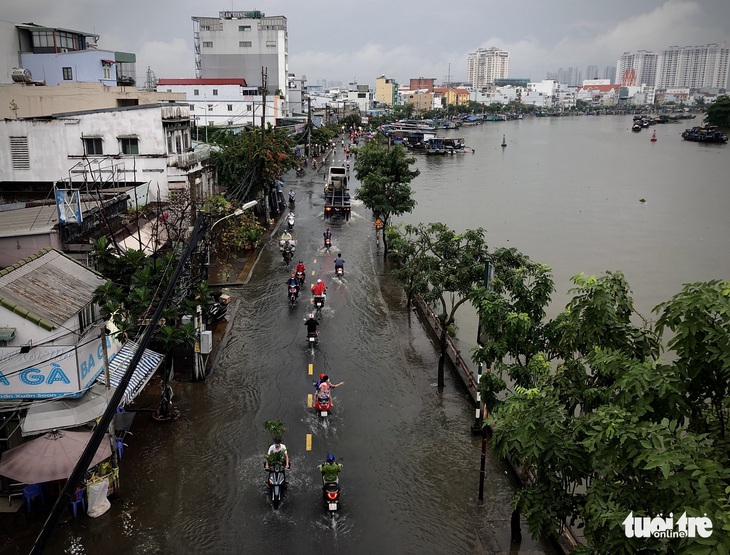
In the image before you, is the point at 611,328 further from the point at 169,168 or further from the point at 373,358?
the point at 169,168

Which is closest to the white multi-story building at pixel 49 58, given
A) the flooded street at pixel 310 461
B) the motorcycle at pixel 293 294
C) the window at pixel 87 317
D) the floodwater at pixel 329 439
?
the floodwater at pixel 329 439

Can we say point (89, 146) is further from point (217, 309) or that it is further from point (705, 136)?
point (705, 136)

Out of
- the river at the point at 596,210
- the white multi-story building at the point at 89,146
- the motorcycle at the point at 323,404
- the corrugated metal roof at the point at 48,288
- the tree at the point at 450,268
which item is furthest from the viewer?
the river at the point at 596,210

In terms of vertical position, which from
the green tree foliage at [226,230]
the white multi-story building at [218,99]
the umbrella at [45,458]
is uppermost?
the white multi-story building at [218,99]

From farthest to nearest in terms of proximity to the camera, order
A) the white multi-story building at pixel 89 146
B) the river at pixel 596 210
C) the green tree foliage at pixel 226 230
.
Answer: the river at pixel 596 210
the white multi-story building at pixel 89 146
the green tree foliage at pixel 226 230

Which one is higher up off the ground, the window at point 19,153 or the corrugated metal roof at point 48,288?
the window at point 19,153

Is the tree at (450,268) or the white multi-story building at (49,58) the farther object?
the white multi-story building at (49,58)

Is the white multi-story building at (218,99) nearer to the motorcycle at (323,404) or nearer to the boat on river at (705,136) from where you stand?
the motorcycle at (323,404)

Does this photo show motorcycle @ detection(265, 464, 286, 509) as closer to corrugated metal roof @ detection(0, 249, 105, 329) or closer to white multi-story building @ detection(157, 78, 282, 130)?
corrugated metal roof @ detection(0, 249, 105, 329)
